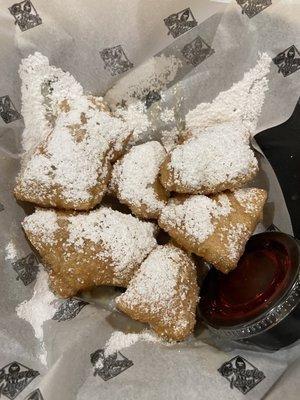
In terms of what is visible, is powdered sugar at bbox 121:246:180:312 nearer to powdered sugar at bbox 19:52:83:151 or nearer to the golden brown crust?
the golden brown crust

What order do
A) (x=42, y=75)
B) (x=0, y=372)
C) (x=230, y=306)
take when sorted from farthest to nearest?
(x=42, y=75) → (x=230, y=306) → (x=0, y=372)

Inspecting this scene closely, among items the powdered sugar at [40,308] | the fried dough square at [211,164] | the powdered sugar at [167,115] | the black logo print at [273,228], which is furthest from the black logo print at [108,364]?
the powdered sugar at [167,115]

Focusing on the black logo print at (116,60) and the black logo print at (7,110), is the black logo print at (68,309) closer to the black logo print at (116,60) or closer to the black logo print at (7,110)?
the black logo print at (7,110)

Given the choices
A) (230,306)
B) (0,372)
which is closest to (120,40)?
(230,306)

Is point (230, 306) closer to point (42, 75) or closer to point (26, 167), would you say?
point (26, 167)

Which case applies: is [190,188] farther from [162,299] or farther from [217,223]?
[162,299]

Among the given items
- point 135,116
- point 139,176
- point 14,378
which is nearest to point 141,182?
point 139,176
